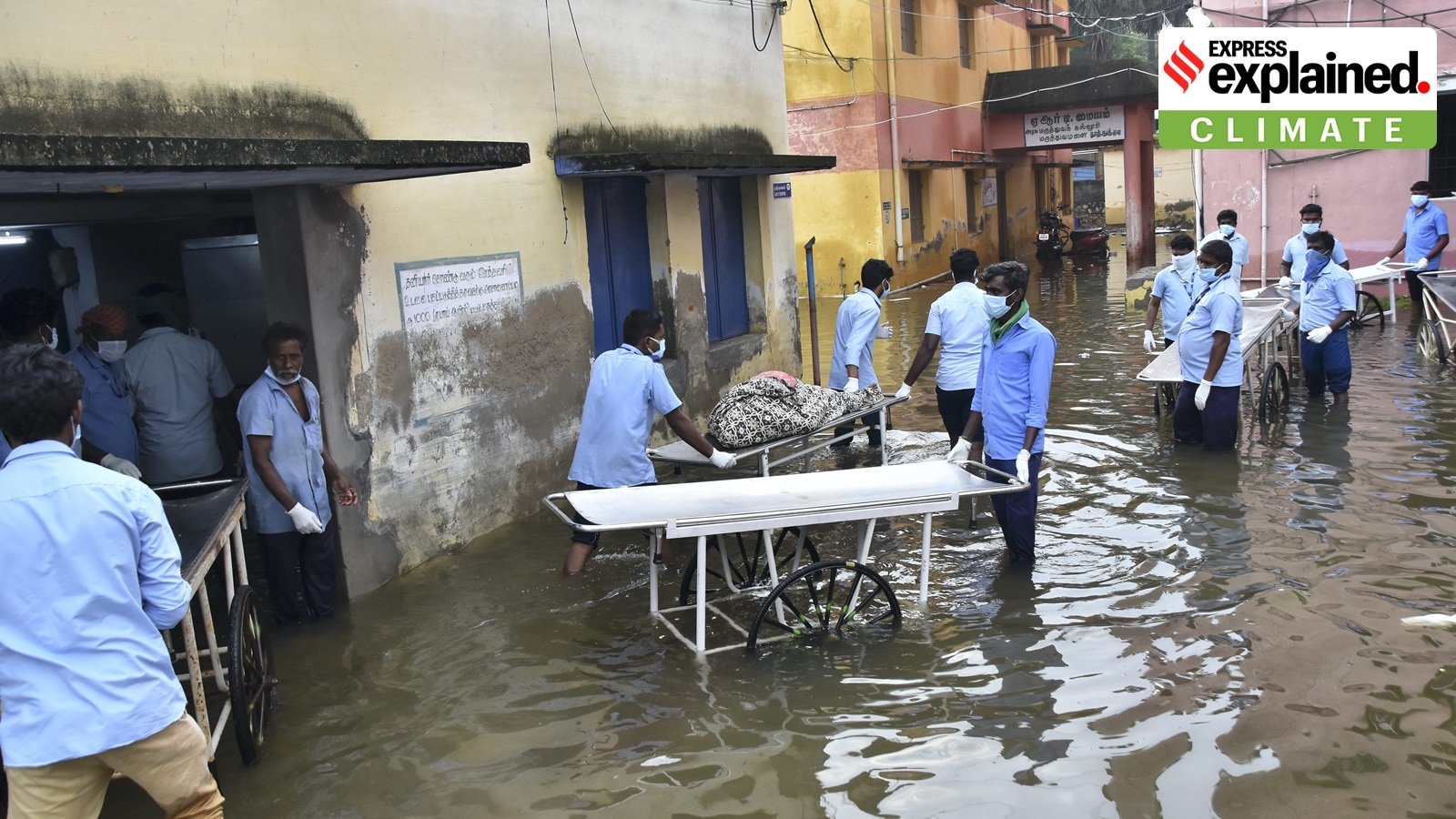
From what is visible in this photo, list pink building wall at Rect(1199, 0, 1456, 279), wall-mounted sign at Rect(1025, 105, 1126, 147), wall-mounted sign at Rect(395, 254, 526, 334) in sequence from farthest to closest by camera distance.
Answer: wall-mounted sign at Rect(1025, 105, 1126, 147) → pink building wall at Rect(1199, 0, 1456, 279) → wall-mounted sign at Rect(395, 254, 526, 334)

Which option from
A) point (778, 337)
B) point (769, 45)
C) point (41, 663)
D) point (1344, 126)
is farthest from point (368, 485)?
point (1344, 126)

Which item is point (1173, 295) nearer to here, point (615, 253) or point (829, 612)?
point (615, 253)

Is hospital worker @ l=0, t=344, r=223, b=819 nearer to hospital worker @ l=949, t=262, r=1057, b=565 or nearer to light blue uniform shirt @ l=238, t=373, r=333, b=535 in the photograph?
light blue uniform shirt @ l=238, t=373, r=333, b=535

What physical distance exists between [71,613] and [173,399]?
11.2 feet

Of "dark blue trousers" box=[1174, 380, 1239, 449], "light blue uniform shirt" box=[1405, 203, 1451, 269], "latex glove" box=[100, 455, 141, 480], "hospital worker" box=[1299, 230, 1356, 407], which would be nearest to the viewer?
"latex glove" box=[100, 455, 141, 480]

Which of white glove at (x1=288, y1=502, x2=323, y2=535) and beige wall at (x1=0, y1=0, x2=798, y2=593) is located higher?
beige wall at (x1=0, y1=0, x2=798, y2=593)

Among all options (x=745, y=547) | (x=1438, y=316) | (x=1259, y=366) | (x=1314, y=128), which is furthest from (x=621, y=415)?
(x=1314, y=128)

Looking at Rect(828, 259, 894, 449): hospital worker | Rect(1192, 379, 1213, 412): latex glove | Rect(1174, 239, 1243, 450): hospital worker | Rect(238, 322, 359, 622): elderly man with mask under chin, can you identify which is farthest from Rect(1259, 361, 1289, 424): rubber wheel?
Rect(238, 322, 359, 622): elderly man with mask under chin

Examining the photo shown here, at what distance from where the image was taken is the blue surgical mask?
20.7 ft

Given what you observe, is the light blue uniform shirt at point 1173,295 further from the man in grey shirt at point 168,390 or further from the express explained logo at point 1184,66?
the man in grey shirt at point 168,390

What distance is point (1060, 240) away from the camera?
3027 centimetres

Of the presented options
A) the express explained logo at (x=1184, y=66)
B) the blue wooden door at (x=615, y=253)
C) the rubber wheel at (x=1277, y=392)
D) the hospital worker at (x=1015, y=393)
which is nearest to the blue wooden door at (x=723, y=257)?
the blue wooden door at (x=615, y=253)

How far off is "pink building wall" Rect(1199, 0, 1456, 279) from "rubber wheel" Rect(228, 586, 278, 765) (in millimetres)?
15963

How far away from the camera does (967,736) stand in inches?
185
